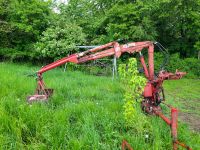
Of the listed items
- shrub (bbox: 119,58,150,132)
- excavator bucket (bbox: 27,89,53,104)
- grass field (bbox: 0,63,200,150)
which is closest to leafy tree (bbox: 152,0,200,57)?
excavator bucket (bbox: 27,89,53,104)

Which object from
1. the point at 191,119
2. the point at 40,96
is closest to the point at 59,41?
the point at 40,96

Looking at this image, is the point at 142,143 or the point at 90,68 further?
the point at 90,68

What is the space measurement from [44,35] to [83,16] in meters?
4.08

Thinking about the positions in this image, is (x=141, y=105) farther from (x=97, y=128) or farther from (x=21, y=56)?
(x=21, y=56)

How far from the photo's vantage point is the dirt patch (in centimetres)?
776

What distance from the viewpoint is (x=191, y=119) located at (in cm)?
855

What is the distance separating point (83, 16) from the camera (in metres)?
20.5

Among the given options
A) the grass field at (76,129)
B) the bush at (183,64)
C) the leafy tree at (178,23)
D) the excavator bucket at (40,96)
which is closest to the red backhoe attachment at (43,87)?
the excavator bucket at (40,96)

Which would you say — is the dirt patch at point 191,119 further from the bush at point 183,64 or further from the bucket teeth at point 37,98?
the bush at point 183,64

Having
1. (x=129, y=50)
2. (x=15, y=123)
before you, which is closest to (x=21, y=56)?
(x=129, y=50)

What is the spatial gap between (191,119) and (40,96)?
12.8 feet

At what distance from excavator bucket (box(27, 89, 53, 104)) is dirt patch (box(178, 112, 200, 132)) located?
3500mm

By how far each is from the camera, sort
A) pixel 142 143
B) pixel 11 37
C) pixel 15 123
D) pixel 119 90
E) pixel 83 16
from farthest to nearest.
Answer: pixel 83 16
pixel 11 37
pixel 119 90
pixel 15 123
pixel 142 143

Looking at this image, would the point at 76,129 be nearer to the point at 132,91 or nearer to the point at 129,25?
the point at 132,91
